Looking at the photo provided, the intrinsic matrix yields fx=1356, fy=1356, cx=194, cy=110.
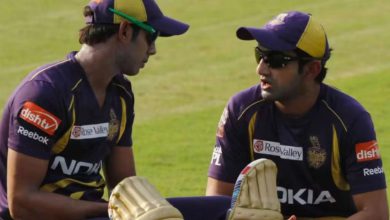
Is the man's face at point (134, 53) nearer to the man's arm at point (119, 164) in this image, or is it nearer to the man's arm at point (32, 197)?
the man's arm at point (119, 164)

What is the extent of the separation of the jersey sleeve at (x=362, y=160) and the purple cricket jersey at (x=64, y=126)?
4.29 ft

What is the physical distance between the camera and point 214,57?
51.0 feet

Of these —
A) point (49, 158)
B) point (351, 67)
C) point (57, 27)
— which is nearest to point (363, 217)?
point (49, 158)

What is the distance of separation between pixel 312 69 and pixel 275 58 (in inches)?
9.4

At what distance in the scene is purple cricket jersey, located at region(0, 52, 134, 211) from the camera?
708cm

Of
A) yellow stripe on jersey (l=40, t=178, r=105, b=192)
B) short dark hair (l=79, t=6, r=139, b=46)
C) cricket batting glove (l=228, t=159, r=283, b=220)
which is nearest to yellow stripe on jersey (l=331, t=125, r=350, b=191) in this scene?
cricket batting glove (l=228, t=159, r=283, b=220)

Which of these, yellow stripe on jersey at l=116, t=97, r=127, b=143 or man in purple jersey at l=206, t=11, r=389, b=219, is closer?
man in purple jersey at l=206, t=11, r=389, b=219

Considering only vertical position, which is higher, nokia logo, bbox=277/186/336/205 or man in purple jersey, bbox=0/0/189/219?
man in purple jersey, bbox=0/0/189/219

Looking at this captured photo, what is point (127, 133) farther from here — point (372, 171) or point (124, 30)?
point (372, 171)

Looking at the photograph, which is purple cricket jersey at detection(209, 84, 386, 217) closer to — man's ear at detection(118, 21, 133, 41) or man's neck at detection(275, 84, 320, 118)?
man's neck at detection(275, 84, 320, 118)

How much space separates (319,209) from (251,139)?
0.56 metres

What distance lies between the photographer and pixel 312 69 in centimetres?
770

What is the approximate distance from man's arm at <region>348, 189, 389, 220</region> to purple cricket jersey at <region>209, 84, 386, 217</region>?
5 centimetres

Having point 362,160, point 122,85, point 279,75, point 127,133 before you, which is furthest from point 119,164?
point 362,160
